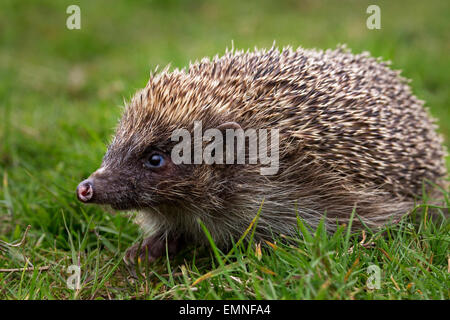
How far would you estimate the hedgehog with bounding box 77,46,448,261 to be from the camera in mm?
4094

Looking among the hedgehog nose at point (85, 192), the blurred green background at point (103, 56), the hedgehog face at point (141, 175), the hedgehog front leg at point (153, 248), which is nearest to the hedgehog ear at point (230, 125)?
the hedgehog face at point (141, 175)

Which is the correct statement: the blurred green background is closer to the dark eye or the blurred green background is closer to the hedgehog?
the hedgehog

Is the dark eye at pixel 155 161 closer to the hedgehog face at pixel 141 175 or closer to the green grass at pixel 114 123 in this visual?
the hedgehog face at pixel 141 175

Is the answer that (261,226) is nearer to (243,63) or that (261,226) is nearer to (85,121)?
(243,63)

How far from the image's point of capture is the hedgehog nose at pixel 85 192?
381 centimetres

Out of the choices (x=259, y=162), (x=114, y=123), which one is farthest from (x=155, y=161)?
(x=114, y=123)

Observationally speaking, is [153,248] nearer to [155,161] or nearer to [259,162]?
[155,161]

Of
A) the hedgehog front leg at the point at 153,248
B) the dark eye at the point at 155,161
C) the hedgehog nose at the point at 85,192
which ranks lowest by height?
the hedgehog front leg at the point at 153,248

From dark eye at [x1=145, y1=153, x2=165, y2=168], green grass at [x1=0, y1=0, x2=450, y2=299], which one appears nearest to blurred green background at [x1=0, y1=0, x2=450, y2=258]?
green grass at [x1=0, y1=0, x2=450, y2=299]

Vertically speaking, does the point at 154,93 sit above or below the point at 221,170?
above

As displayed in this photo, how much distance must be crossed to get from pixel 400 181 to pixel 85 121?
4219 millimetres

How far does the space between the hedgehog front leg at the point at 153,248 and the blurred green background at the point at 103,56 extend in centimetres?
25
